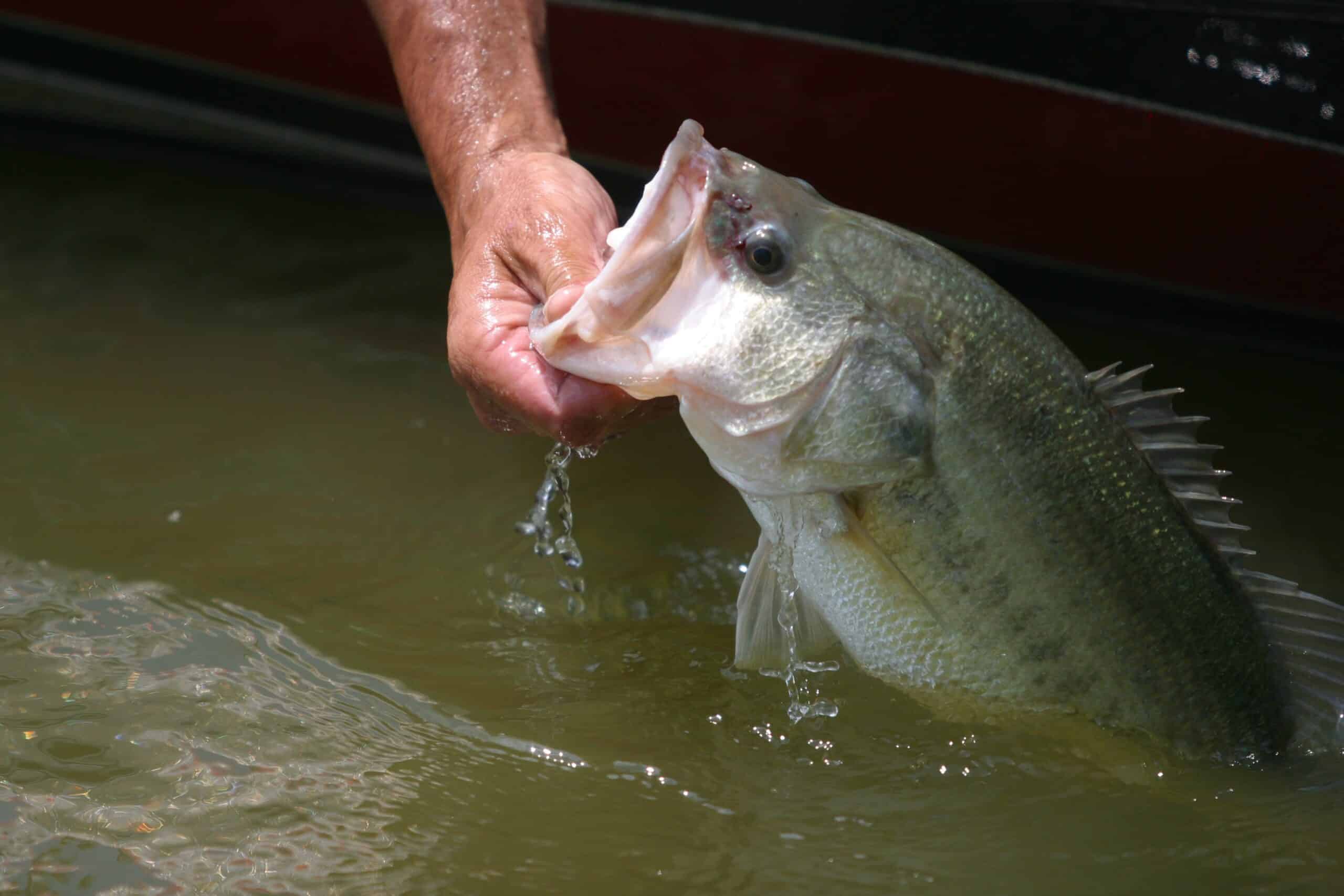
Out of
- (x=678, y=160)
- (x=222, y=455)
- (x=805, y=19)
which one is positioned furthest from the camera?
(x=805, y=19)

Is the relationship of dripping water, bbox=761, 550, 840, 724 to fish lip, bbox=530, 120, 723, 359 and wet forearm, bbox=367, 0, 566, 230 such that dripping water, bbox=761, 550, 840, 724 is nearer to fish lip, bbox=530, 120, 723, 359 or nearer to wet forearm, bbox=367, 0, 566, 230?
fish lip, bbox=530, 120, 723, 359

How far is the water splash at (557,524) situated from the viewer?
2.81 meters

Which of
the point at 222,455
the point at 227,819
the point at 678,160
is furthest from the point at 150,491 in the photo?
the point at 678,160

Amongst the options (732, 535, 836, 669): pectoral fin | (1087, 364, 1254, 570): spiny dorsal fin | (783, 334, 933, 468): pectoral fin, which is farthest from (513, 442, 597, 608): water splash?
(1087, 364, 1254, 570): spiny dorsal fin

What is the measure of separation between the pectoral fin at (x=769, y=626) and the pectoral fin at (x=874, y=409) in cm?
39

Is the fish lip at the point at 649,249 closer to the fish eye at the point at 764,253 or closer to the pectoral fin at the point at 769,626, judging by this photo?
the fish eye at the point at 764,253

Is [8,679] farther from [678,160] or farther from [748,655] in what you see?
[678,160]

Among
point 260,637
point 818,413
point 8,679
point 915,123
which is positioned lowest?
point 8,679

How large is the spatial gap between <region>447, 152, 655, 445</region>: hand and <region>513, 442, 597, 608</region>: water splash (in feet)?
0.78

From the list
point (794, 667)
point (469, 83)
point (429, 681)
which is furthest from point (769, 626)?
point (469, 83)

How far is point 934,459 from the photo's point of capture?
219cm

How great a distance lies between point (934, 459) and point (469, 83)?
148 centimetres

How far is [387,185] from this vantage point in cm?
562

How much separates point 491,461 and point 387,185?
2.35m
